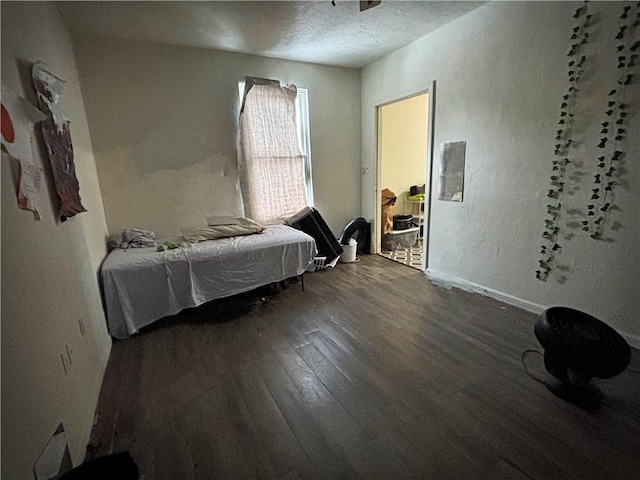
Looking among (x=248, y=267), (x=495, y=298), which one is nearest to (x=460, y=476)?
(x=495, y=298)

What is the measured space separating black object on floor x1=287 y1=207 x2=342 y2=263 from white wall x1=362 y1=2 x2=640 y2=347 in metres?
1.21

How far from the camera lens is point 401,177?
4.86m

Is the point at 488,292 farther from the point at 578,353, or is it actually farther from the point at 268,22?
the point at 268,22

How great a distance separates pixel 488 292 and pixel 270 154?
9.48 ft

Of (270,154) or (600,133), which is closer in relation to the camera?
(600,133)

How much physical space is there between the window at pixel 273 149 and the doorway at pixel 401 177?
1.21 meters

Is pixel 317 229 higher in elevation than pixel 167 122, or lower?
lower

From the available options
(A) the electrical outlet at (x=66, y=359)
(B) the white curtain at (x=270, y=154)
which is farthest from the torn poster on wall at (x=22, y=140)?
(B) the white curtain at (x=270, y=154)

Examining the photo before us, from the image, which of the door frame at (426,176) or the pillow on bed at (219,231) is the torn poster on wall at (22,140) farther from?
the door frame at (426,176)

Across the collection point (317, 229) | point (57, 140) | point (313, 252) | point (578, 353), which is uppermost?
point (57, 140)

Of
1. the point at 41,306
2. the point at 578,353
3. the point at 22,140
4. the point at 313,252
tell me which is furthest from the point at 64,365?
the point at 578,353

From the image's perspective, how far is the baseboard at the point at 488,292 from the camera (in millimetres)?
2074

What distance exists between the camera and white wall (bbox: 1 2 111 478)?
3.14 feet

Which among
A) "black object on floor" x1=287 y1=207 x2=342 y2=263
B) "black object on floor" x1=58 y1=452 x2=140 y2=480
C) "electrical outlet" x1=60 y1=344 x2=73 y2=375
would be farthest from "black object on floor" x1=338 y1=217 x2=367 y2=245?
"black object on floor" x1=58 y1=452 x2=140 y2=480
